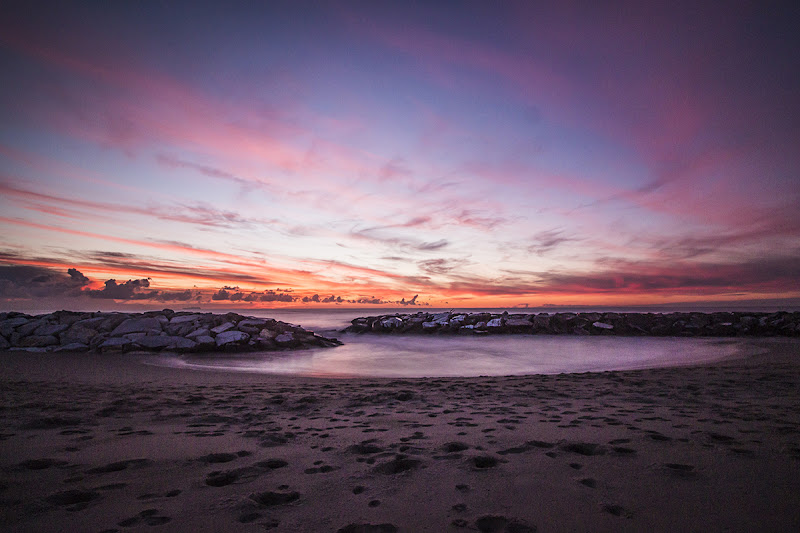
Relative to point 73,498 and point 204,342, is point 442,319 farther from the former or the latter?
point 73,498

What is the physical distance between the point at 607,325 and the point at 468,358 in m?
10.3

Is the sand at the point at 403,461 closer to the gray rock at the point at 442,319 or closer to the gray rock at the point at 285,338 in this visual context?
the gray rock at the point at 285,338

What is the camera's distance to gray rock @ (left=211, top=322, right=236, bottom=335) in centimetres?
1178

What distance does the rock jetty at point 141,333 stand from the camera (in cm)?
1043

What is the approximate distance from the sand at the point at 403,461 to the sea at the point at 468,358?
344 cm

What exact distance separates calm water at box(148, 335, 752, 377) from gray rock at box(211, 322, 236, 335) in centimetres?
130

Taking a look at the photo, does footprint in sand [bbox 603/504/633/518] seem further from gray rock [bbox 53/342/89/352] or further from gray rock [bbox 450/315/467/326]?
gray rock [bbox 450/315/467/326]

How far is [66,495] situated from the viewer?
2.24 meters

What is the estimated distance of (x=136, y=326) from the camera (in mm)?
11312

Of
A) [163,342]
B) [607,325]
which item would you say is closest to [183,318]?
[163,342]

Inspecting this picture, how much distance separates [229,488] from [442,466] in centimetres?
147

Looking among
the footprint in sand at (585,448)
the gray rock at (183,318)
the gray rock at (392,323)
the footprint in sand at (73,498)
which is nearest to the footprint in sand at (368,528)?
the footprint in sand at (73,498)

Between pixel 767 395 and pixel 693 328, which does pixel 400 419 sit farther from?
pixel 693 328

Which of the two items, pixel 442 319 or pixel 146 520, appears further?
pixel 442 319
